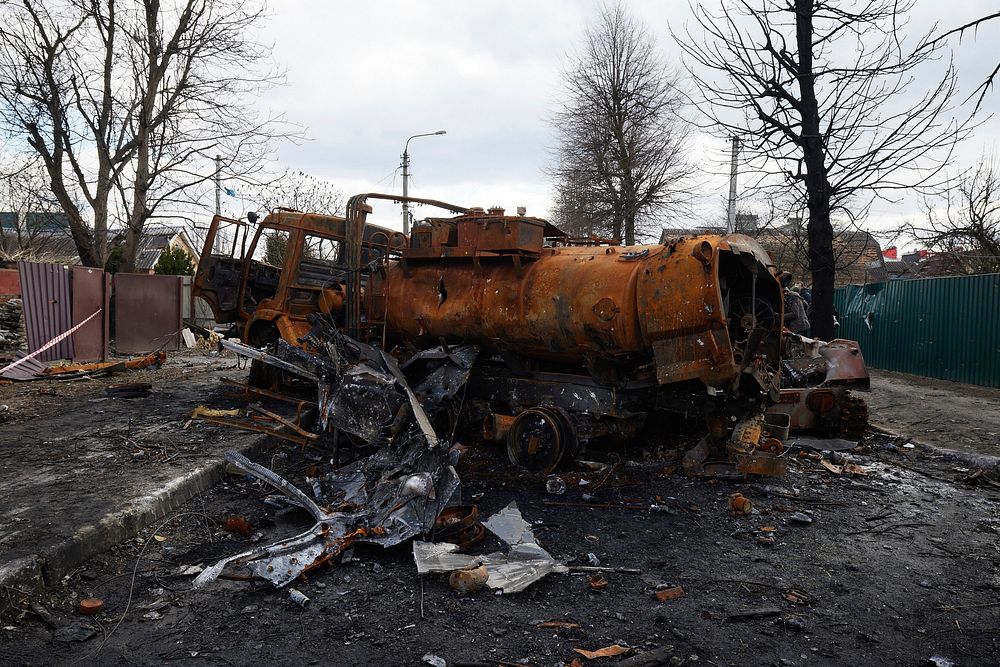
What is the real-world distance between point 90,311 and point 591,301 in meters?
10.5

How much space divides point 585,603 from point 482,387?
3.30 meters

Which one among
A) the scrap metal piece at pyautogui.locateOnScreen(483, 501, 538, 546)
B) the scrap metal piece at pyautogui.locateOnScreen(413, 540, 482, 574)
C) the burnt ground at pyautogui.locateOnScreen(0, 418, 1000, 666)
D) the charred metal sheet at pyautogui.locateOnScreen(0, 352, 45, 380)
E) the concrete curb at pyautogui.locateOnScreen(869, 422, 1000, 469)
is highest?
the charred metal sheet at pyautogui.locateOnScreen(0, 352, 45, 380)

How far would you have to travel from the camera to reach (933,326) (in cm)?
1223

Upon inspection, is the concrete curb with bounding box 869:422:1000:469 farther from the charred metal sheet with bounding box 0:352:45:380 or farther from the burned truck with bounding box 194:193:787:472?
the charred metal sheet with bounding box 0:352:45:380


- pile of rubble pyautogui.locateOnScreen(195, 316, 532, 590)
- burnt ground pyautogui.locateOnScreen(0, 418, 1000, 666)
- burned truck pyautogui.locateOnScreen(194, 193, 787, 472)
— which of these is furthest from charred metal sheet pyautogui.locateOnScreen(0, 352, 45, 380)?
burnt ground pyautogui.locateOnScreen(0, 418, 1000, 666)

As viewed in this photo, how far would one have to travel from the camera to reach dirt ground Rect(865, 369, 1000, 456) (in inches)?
272

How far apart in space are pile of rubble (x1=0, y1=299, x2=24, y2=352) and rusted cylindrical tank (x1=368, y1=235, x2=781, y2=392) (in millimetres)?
7309

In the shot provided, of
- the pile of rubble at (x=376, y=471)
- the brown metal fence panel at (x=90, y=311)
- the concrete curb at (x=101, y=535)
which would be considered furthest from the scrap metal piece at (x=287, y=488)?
the brown metal fence panel at (x=90, y=311)

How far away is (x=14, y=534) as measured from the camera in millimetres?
3631

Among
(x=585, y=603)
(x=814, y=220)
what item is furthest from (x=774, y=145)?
(x=585, y=603)

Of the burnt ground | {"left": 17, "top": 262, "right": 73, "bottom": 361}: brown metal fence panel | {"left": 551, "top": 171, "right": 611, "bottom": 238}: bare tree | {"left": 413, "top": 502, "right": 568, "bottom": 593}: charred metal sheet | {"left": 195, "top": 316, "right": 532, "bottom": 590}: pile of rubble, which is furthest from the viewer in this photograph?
{"left": 551, "top": 171, "right": 611, "bottom": 238}: bare tree

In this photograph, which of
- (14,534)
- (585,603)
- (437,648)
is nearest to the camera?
(437,648)

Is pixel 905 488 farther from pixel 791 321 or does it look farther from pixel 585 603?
pixel 585 603

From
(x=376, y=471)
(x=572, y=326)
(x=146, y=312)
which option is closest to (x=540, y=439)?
(x=572, y=326)
